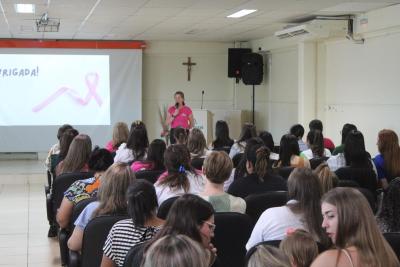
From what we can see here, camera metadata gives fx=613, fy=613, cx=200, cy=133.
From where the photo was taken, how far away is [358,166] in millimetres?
5246

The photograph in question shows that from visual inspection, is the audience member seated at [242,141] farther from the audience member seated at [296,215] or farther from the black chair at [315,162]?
the audience member seated at [296,215]

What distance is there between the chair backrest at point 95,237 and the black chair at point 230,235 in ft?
1.65

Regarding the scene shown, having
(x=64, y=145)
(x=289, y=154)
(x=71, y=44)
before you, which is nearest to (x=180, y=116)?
(x=71, y=44)

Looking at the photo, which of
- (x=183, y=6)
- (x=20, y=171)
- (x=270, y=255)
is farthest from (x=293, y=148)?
(x=20, y=171)

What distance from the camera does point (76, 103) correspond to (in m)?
13.5

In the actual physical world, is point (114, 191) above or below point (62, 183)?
above

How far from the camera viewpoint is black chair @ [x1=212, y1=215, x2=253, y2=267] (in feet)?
10.4

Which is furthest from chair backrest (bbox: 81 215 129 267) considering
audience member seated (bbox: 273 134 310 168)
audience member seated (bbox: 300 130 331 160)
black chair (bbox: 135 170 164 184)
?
audience member seated (bbox: 300 130 331 160)

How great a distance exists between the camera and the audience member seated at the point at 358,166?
200 inches

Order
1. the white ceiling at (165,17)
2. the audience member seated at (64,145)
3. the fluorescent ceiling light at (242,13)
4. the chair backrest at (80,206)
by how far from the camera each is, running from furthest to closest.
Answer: the fluorescent ceiling light at (242,13), the white ceiling at (165,17), the audience member seated at (64,145), the chair backrest at (80,206)

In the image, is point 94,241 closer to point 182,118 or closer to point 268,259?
point 268,259

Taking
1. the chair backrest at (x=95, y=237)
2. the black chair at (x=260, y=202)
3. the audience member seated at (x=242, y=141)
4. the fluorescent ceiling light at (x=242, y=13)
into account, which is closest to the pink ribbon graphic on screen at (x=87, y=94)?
the fluorescent ceiling light at (x=242, y=13)

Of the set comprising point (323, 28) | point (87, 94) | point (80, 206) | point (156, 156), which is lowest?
point (80, 206)

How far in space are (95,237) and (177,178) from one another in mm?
919
